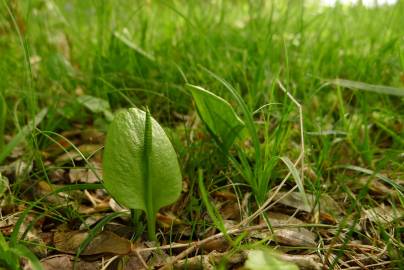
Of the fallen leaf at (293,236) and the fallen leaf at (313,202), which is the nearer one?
the fallen leaf at (293,236)

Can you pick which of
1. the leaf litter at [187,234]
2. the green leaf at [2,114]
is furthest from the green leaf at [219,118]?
the green leaf at [2,114]

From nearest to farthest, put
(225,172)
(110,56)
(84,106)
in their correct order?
(225,172), (84,106), (110,56)

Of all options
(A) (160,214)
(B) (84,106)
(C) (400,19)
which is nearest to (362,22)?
(C) (400,19)

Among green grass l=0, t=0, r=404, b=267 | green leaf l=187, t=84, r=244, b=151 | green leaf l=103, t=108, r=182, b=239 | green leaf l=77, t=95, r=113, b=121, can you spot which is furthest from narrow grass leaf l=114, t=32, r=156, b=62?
green leaf l=103, t=108, r=182, b=239

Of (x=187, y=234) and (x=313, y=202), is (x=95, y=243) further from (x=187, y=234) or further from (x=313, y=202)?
(x=313, y=202)

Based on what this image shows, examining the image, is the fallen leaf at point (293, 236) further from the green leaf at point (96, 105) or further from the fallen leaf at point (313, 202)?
the green leaf at point (96, 105)

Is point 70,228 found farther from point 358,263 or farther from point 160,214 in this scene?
point 358,263
